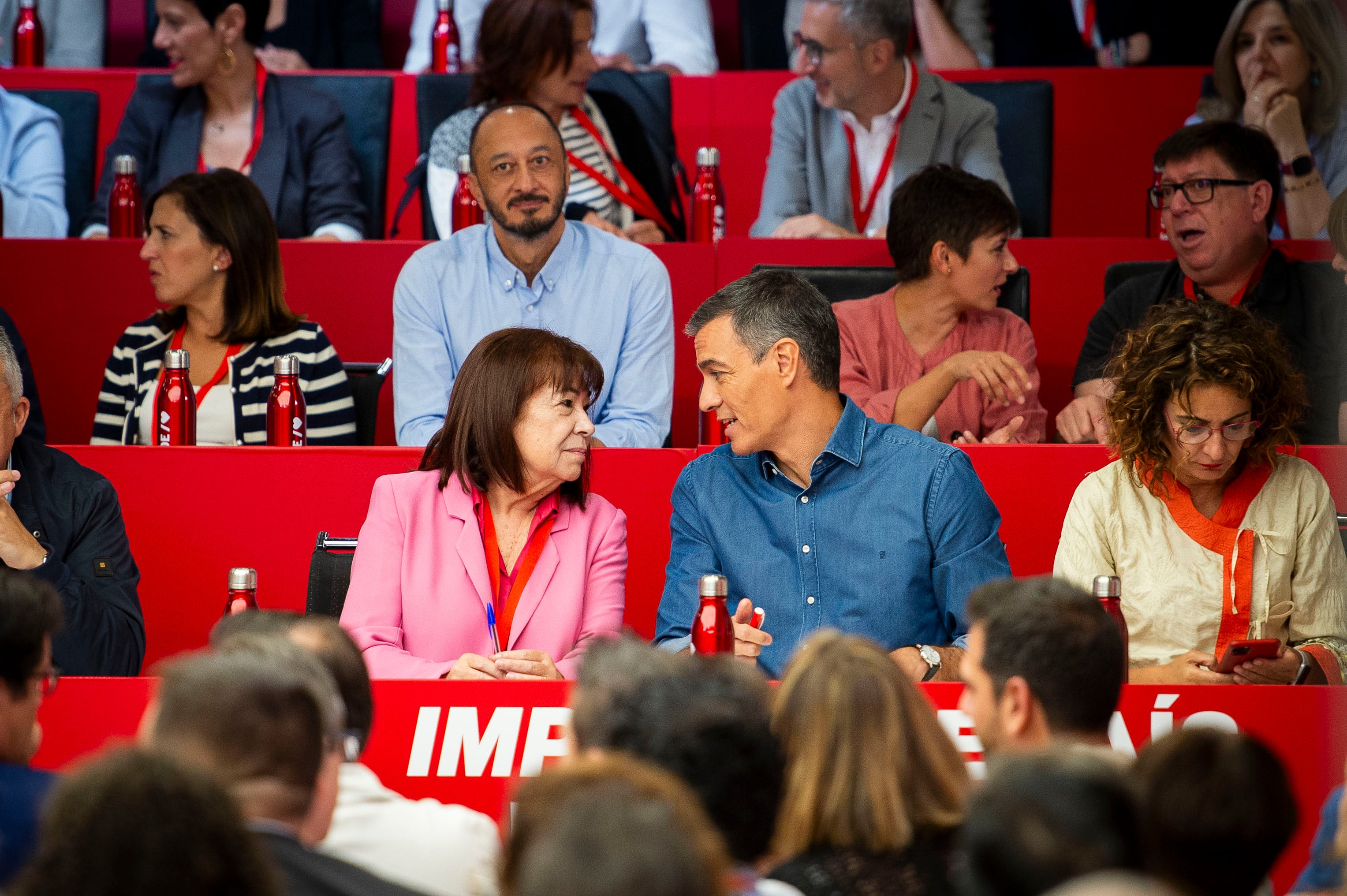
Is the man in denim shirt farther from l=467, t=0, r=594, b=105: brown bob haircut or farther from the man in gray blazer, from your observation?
l=467, t=0, r=594, b=105: brown bob haircut

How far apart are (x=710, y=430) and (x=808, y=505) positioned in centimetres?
86

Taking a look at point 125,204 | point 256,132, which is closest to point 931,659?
point 125,204

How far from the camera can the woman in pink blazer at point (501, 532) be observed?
2.74 m

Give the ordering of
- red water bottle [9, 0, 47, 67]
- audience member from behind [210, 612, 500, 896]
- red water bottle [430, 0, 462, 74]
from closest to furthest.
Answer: audience member from behind [210, 612, 500, 896], red water bottle [430, 0, 462, 74], red water bottle [9, 0, 47, 67]

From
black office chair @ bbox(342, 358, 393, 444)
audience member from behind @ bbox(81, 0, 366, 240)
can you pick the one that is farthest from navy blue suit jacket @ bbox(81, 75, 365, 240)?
black office chair @ bbox(342, 358, 393, 444)

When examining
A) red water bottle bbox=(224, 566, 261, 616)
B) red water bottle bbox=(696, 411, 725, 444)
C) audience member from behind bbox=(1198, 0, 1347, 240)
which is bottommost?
red water bottle bbox=(224, 566, 261, 616)

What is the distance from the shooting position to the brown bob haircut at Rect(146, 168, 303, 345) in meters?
3.76

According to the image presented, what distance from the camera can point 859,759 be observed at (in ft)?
5.11

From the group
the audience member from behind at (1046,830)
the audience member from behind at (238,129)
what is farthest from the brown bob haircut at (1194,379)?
the audience member from behind at (238,129)

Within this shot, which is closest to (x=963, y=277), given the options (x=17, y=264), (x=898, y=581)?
(x=898, y=581)

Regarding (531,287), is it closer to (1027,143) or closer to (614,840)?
(1027,143)

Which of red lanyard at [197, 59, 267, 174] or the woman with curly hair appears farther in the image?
red lanyard at [197, 59, 267, 174]

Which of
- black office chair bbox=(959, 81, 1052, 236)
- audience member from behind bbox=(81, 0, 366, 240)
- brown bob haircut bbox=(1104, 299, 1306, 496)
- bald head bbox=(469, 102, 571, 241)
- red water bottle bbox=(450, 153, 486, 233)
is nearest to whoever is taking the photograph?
brown bob haircut bbox=(1104, 299, 1306, 496)

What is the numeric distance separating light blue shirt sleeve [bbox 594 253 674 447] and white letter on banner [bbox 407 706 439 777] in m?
1.35
